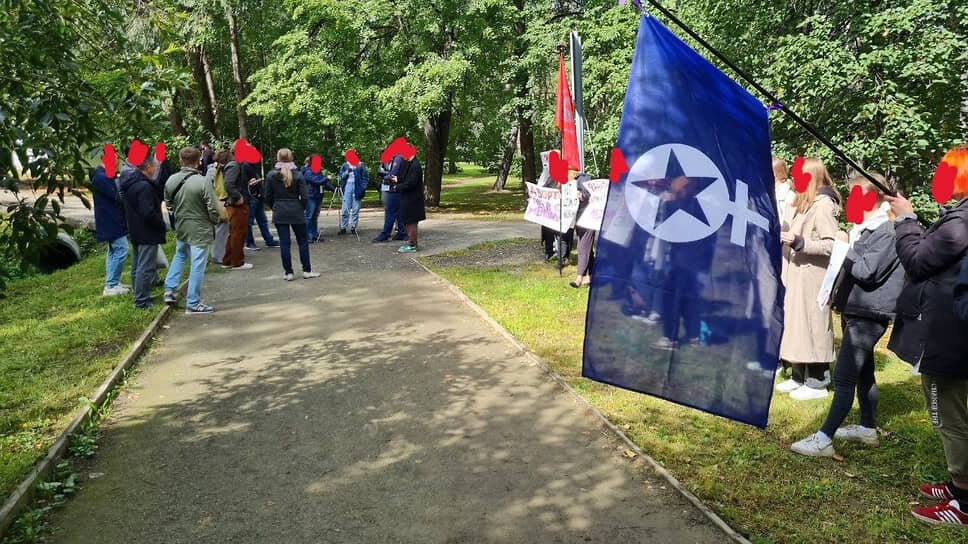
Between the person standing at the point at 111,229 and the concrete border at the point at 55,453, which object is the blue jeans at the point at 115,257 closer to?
the person standing at the point at 111,229

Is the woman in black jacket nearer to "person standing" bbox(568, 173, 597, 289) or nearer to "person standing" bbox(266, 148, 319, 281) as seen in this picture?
"person standing" bbox(568, 173, 597, 289)

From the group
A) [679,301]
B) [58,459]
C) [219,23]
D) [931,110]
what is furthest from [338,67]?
[679,301]

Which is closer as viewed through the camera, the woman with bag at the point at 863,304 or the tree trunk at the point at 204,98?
the woman with bag at the point at 863,304

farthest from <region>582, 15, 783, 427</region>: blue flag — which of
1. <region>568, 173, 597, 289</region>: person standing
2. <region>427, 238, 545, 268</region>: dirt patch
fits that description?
<region>427, 238, 545, 268</region>: dirt patch

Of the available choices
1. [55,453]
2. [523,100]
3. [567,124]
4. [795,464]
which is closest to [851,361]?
[795,464]

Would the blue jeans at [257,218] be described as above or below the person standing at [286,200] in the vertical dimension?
below

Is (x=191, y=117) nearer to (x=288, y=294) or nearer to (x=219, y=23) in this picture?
(x=219, y=23)

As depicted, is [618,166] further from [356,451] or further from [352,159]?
[352,159]

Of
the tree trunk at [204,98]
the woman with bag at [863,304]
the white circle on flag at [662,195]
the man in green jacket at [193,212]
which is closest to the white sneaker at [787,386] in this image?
the woman with bag at [863,304]

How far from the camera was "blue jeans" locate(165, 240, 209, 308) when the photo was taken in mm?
9195

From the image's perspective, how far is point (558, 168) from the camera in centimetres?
1083

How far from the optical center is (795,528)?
3.97m

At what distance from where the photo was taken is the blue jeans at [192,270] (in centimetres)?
920

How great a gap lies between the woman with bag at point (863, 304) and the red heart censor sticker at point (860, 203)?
30 millimetres
